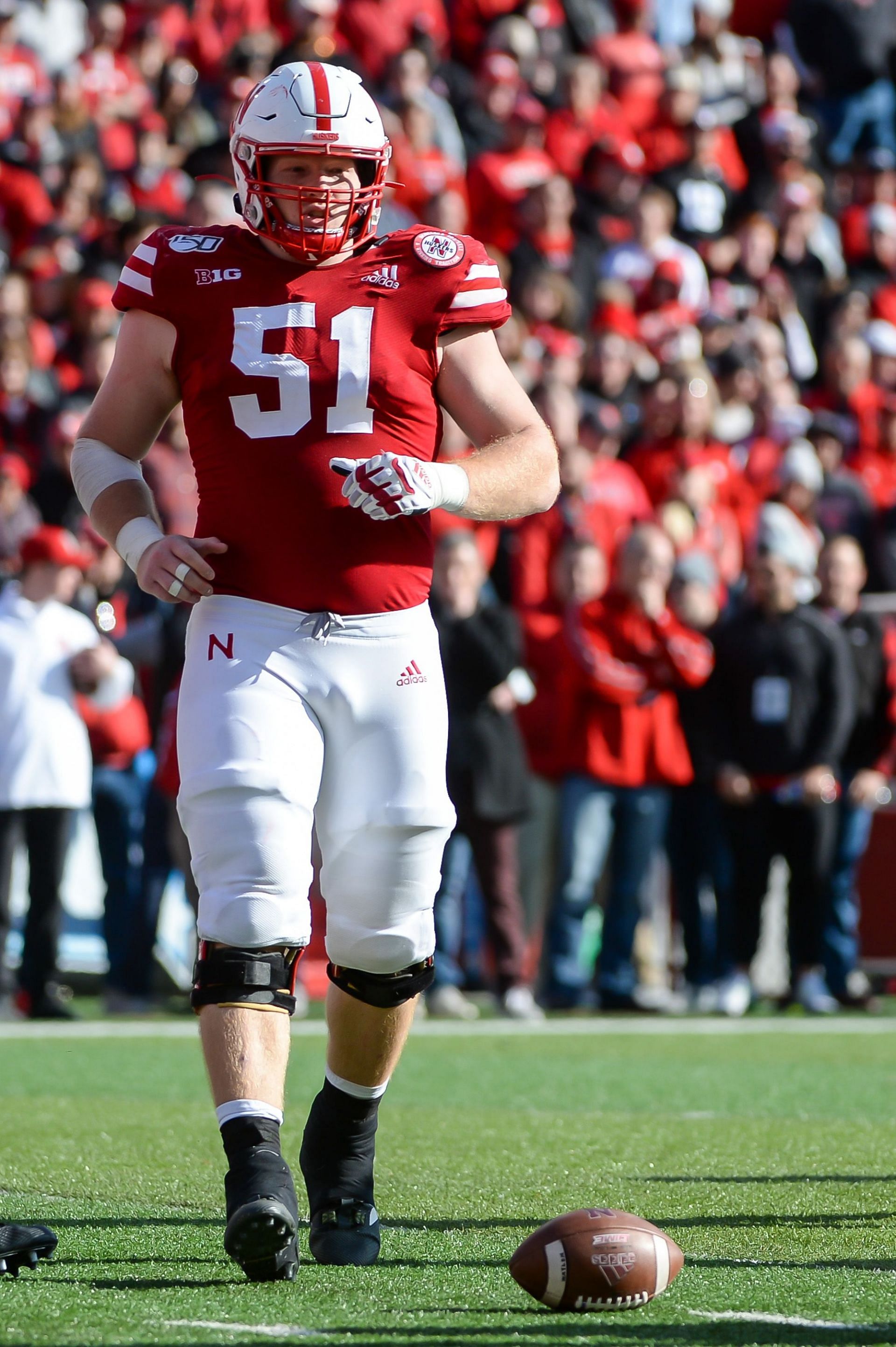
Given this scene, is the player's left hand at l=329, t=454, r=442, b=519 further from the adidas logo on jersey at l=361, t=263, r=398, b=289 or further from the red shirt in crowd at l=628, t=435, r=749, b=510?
the red shirt in crowd at l=628, t=435, r=749, b=510

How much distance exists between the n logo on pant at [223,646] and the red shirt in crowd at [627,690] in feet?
20.4

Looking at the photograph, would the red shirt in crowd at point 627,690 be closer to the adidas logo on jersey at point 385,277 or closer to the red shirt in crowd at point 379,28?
the adidas logo on jersey at point 385,277

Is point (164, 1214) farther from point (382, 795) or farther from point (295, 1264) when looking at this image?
point (382, 795)

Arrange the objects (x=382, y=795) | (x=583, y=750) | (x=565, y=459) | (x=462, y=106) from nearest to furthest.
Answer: (x=382, y=795)
(x=583, y=750)
(x=565, y=459)
(x=462, y=106)

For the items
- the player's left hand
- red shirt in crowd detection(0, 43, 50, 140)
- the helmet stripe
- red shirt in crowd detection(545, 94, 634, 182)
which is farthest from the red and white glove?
red shirt in crowd detection(545, 94, 634, 182)

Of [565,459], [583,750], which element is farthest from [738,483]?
[583,750]

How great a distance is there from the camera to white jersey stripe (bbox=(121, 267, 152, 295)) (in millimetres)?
4027

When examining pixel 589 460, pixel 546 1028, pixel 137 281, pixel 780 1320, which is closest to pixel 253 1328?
pixel 780 1320

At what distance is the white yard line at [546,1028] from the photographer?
8.88 metres

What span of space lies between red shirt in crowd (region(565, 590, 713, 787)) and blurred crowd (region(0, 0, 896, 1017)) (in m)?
0.02

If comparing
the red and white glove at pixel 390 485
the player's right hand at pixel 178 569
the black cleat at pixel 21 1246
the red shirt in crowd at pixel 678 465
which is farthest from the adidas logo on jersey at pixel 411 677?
the red shirt in crowd at pixel 678 465

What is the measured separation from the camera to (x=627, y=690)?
10.0m

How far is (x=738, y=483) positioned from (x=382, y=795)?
8.39 m

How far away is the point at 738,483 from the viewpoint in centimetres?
1196
